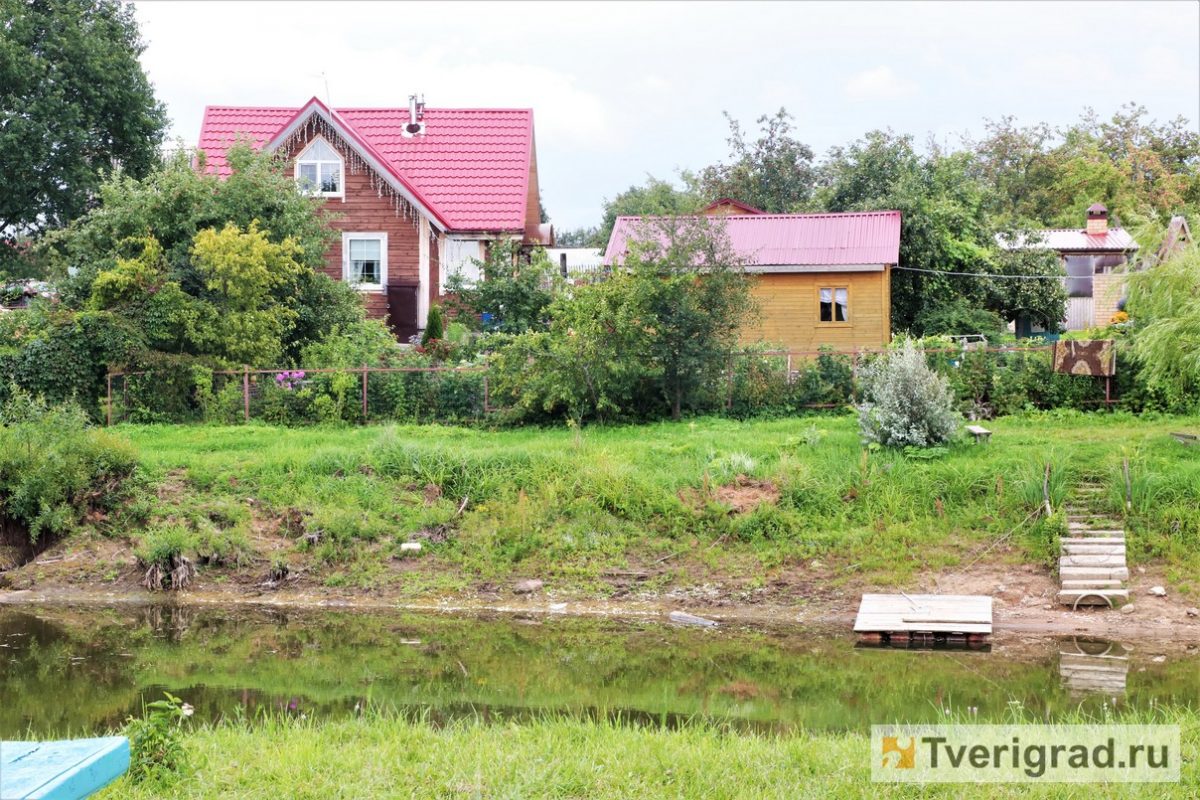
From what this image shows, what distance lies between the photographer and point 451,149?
3969cm

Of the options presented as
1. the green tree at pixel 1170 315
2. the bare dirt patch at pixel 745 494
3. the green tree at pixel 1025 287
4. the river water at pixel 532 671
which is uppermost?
the green tree at pixel 1025 287

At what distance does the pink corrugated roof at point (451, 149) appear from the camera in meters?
37.8

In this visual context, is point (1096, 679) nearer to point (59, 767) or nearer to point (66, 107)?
point (59, 767)

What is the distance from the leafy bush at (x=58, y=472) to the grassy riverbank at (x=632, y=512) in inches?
20.7

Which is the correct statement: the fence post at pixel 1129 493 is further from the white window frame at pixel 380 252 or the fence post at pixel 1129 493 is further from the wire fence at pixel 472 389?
the white window frame at pixel 380 252

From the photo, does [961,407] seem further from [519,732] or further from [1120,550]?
[519,732]

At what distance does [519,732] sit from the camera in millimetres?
10227

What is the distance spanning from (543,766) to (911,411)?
535 inches

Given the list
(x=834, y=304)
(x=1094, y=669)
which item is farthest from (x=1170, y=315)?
(x=834, y=304)

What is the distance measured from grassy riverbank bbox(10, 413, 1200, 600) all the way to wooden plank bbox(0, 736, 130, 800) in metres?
14.4

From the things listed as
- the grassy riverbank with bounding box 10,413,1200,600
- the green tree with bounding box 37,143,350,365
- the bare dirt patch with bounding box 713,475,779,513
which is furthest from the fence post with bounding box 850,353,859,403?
the green tree with bounding box 37,143,350,365

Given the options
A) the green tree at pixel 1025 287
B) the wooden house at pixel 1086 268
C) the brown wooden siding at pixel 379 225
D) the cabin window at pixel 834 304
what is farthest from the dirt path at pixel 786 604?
the wooden house at pixel 1086 268

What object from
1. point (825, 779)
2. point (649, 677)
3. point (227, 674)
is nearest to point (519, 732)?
point (825, 779)

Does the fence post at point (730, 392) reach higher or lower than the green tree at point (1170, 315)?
Result: lower
